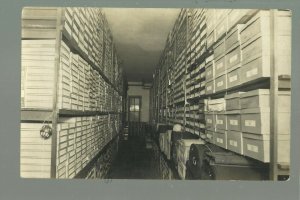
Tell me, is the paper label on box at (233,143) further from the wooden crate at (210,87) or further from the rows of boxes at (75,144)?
the rows of boxes at (75,144)

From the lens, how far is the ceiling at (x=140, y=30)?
7.99 ft

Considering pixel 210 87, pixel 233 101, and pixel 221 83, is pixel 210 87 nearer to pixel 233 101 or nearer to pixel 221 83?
pixel 221 83

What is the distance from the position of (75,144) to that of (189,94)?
1.44m

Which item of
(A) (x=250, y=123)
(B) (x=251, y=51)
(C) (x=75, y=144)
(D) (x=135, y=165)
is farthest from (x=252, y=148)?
(C) (x=75, y=144)

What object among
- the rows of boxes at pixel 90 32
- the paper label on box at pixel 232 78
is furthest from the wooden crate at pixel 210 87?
the rows of boxes at pixel 90 32

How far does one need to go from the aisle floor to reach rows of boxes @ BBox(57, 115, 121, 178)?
0.33 meters

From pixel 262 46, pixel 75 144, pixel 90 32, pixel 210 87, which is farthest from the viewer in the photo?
pixel 90 32

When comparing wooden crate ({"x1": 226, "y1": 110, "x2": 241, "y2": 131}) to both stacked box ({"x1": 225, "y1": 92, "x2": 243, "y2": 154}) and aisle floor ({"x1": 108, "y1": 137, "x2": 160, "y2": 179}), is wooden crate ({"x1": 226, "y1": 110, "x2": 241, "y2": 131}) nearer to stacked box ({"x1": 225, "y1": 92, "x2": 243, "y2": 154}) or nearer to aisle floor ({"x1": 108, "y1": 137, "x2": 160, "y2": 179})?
stacked box ({"x1": 225, "y1": 92, "x2": 243, "y2": 154})

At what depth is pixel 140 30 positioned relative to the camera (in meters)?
2.96

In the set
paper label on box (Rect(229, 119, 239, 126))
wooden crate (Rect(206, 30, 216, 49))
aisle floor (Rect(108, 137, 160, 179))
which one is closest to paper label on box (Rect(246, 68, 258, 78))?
paper label on box (Rect(229, 119, 239, 126))

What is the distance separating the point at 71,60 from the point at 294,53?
1845mm

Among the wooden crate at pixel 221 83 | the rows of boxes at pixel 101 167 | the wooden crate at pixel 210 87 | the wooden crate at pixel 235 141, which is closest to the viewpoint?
the wooden crate at pixel 235 141

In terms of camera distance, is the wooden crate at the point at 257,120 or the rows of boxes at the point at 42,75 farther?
the rows of boxes at the point at 42,75

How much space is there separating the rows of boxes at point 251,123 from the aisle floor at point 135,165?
0.72 metres
